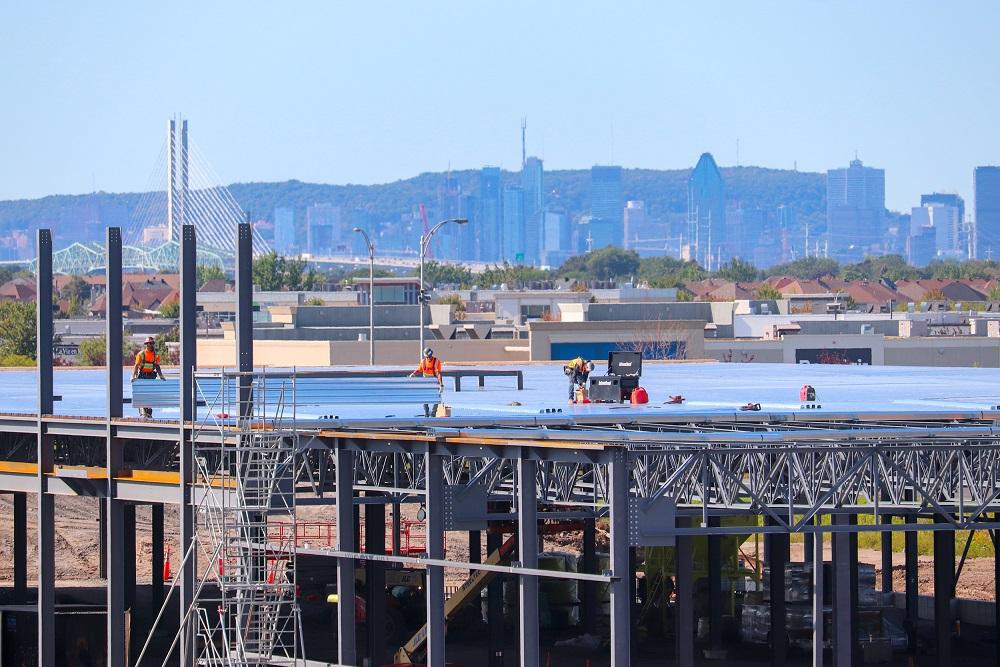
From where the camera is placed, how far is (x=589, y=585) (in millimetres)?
51781

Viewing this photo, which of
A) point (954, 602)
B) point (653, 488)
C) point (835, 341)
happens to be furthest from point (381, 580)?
point (835, 341)

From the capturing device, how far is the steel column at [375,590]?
42.3 m

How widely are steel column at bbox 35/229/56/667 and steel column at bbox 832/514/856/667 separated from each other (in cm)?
1788

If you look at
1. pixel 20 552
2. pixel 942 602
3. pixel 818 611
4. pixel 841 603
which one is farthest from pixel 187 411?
pixel 20 552

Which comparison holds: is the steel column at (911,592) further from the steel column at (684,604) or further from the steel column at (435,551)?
the steel column at (435,551)

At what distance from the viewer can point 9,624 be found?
155 ft

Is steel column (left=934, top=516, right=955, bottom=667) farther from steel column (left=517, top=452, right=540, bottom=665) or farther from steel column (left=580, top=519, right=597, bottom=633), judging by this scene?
steel column (left=517, top=452, right=540, bottom=665)

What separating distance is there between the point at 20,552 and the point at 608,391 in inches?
870

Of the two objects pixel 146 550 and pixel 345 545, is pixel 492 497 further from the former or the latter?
pixel 146 550

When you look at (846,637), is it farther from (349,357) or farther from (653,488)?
(349,357)

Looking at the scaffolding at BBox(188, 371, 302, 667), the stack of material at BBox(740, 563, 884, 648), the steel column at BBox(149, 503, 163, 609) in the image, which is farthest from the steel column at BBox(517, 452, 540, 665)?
the steel column at BBox(149, 503, 163, 609)

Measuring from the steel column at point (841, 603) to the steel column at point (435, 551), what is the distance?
7.63m

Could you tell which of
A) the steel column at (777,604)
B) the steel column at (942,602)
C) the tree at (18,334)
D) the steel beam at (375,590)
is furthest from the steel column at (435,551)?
the tree at (18,334)

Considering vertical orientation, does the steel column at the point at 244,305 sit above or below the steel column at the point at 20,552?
above
